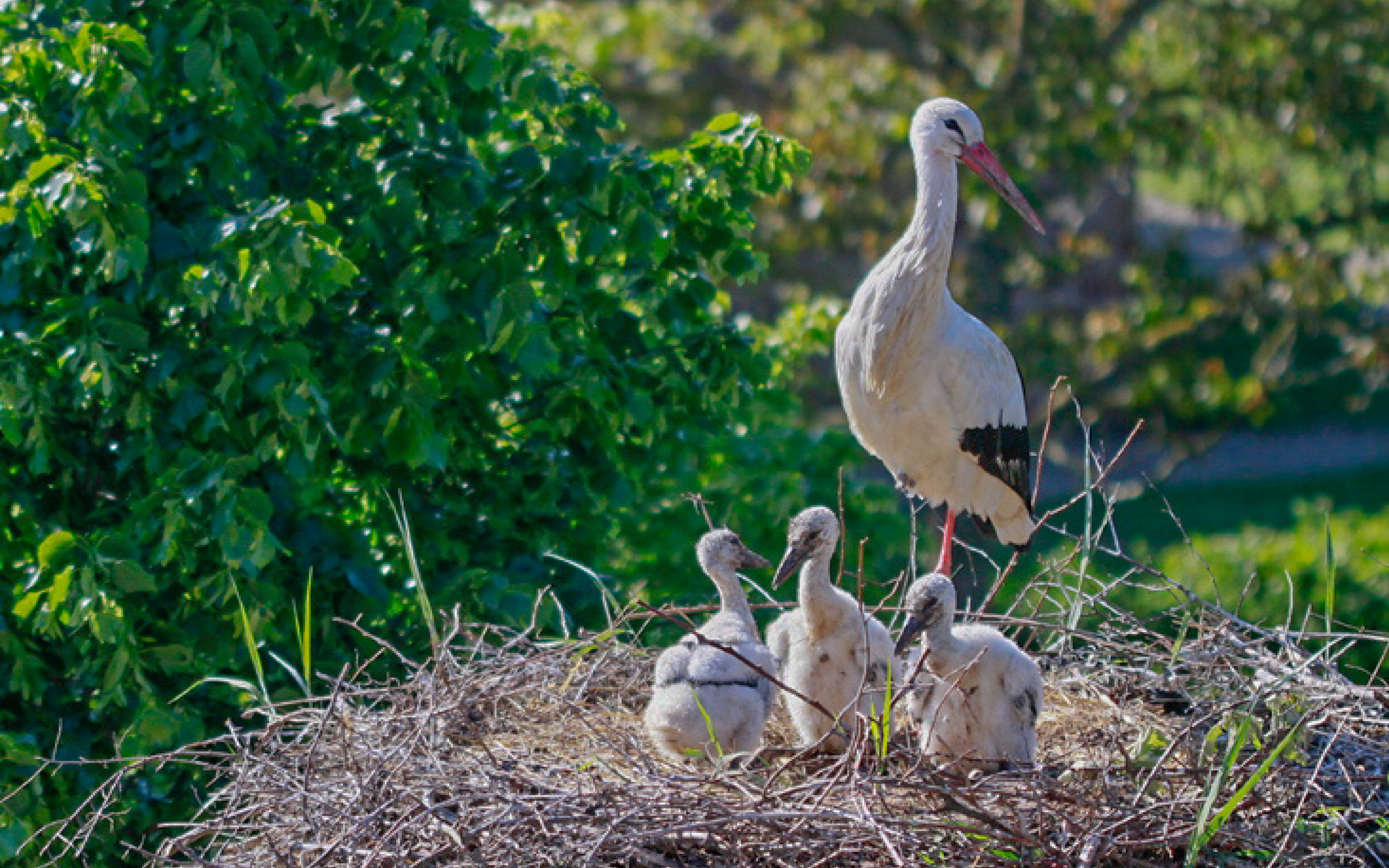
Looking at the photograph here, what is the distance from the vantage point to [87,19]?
16.0 ft

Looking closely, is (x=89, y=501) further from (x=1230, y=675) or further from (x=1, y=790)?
(x=1230, y=675)

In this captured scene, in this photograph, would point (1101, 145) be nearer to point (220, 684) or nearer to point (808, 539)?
point (808, 539)

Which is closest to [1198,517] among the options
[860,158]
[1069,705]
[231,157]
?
[860,158]

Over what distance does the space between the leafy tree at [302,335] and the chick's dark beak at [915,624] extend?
130 cm

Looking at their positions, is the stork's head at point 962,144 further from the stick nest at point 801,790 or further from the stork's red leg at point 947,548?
the stick nest at point 801,790

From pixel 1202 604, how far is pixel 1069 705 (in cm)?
54

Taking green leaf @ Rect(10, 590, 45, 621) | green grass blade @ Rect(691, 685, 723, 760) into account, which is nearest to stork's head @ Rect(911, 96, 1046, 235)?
green grass blade @ Rect(691, 685, 723, 760)

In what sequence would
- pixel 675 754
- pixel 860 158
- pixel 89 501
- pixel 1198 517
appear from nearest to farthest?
pixel 675 754
pixel 89 501
pixel 860 158
pixel 1198 517

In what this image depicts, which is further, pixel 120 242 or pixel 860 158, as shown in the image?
pixel 860 158

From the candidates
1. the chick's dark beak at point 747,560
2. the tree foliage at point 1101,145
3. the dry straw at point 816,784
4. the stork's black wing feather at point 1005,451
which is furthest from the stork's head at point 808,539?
the tree foliage at point 1101,145

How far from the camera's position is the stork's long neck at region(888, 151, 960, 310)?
16.5ft

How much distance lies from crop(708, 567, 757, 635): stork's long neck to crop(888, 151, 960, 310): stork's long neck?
101 centimetres

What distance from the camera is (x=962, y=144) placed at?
5023 mm

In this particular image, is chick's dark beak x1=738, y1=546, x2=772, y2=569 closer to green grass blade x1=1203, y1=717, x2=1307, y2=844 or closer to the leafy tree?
the leafy tree
